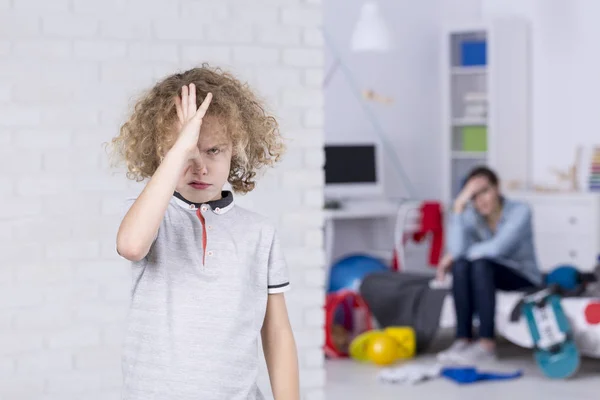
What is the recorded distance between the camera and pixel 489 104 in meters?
6.64

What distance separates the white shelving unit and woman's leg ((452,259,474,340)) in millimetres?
1904

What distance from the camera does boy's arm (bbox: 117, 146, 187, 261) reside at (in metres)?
1.41

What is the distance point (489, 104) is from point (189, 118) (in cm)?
543

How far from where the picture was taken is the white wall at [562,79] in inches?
252

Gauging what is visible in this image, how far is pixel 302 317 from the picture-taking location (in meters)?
2.90

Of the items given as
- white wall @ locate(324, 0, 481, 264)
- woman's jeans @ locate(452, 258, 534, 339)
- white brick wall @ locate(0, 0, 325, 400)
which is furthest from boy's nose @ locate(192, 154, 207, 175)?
white wall @ locate(324, 0, 481, 264)

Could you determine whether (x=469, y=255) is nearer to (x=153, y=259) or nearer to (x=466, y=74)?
(x=466, y=74)

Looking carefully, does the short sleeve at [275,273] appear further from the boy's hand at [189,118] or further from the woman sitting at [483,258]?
the woman sitting at [483,258]

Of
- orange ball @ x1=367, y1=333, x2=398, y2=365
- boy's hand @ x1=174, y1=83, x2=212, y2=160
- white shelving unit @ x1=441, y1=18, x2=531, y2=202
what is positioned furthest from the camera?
white shelving unit @ x1=441, y1=18, x2=531, y2=202

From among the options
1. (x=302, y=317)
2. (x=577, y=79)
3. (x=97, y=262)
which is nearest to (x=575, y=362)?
(x=302, y=317)

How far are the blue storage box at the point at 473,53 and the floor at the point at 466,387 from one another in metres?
2.78

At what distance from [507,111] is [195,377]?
5.56 m

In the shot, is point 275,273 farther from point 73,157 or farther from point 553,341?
point 553,341

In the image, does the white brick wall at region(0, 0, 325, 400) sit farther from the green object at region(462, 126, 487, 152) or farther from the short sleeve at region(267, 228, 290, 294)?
the green object at region(462, 126, 487, 152)
